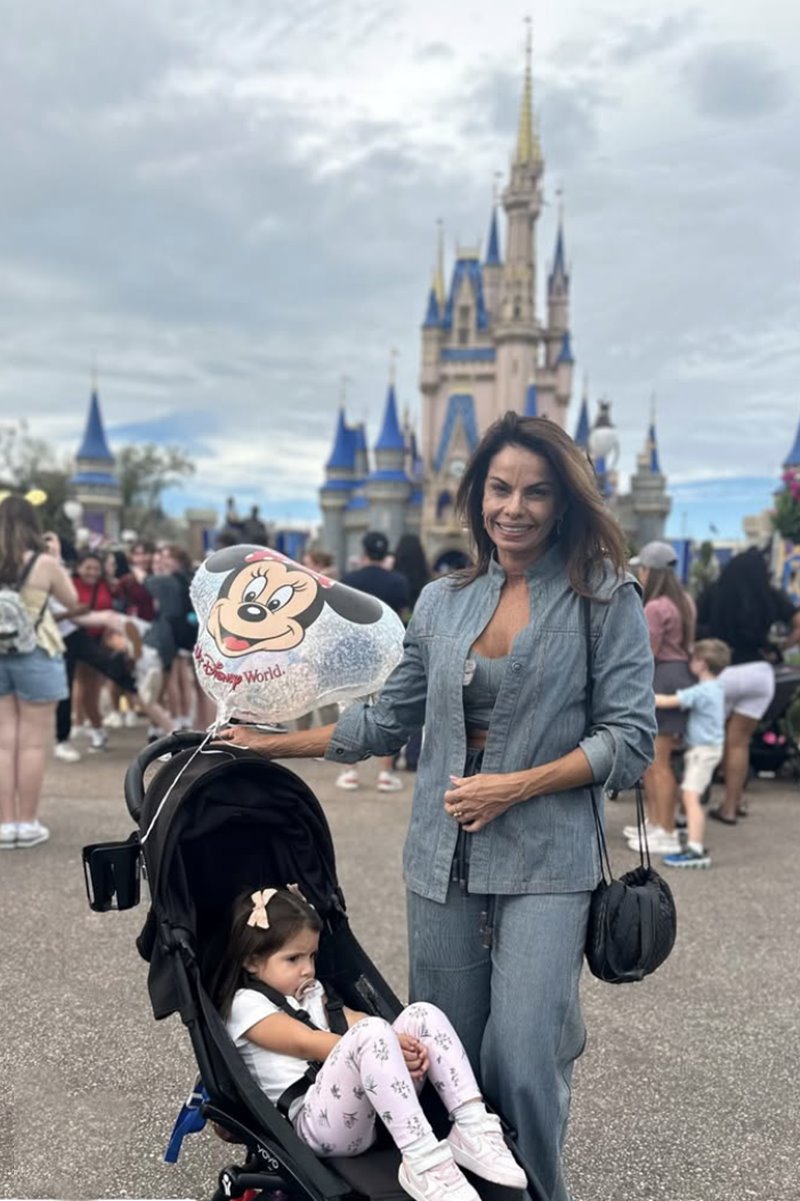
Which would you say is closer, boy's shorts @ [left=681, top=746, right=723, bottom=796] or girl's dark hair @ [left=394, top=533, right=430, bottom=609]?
boy's shorts @ [left=681, top=746, right=723, bottom=796]

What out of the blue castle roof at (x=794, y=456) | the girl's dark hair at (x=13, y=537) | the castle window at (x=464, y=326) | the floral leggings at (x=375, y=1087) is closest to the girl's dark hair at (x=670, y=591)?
the girl's dark hair at (x=13, y=537)

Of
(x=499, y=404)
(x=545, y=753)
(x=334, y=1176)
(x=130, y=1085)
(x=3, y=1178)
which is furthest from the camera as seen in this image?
(x=499, y=404)

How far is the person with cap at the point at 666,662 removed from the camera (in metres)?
5.04

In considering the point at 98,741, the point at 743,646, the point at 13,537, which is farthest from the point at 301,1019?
the point at 98,741

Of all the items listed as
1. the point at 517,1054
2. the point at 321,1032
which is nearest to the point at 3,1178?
the point at 321,1032

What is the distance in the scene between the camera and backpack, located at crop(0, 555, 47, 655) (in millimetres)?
4422

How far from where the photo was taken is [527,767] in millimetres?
1793

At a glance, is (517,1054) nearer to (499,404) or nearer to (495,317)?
(499,404)

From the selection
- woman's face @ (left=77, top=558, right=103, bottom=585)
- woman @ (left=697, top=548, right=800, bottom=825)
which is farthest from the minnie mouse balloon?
woman's face @ (left=77, top=558, right=103, bottom=585)

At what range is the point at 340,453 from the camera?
43438 mm

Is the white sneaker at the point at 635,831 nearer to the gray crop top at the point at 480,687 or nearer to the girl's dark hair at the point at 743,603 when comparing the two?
the girl's dark hair at the point at 743,603

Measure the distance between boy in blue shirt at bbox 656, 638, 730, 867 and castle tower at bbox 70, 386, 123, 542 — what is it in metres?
32.7

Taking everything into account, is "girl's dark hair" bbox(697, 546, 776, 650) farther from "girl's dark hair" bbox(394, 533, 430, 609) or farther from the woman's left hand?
the woman's left hand

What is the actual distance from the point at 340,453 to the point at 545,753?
42.5 metres
